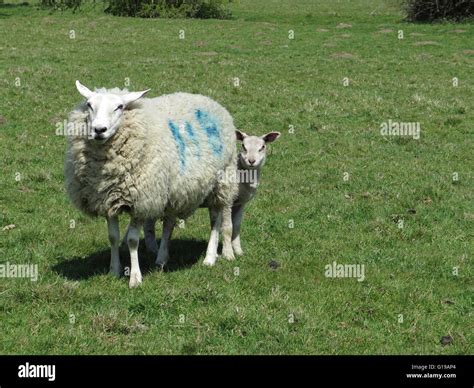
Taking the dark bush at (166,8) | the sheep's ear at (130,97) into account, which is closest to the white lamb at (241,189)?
the sheep's ear at (130,97)

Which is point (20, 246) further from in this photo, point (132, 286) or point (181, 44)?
point (181, 44)

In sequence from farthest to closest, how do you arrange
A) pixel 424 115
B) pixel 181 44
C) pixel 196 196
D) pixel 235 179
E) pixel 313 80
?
1. pixel 181 44
2. pixel 313 80
3. pixel 424 115
4. pixel 235 179
5. pixel 196 196

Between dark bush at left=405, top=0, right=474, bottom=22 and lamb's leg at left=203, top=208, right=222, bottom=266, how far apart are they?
3750cm

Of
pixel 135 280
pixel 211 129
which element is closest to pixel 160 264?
pixel 135 280

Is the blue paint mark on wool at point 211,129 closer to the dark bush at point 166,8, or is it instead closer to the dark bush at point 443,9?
the dark bush at point 166,8

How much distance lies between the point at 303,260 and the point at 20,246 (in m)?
4.22

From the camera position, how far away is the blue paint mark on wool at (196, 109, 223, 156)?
30.7 ft

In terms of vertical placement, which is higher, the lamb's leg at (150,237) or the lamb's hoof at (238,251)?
the lamb's leg at (150,237)

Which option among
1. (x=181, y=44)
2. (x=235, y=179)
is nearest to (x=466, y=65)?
(x=181, y=44)

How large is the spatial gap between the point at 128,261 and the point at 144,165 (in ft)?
5.76

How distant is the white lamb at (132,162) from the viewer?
8.00m

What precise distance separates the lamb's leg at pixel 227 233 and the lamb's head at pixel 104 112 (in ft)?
8.13

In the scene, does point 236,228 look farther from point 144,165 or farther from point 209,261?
point 144,165
